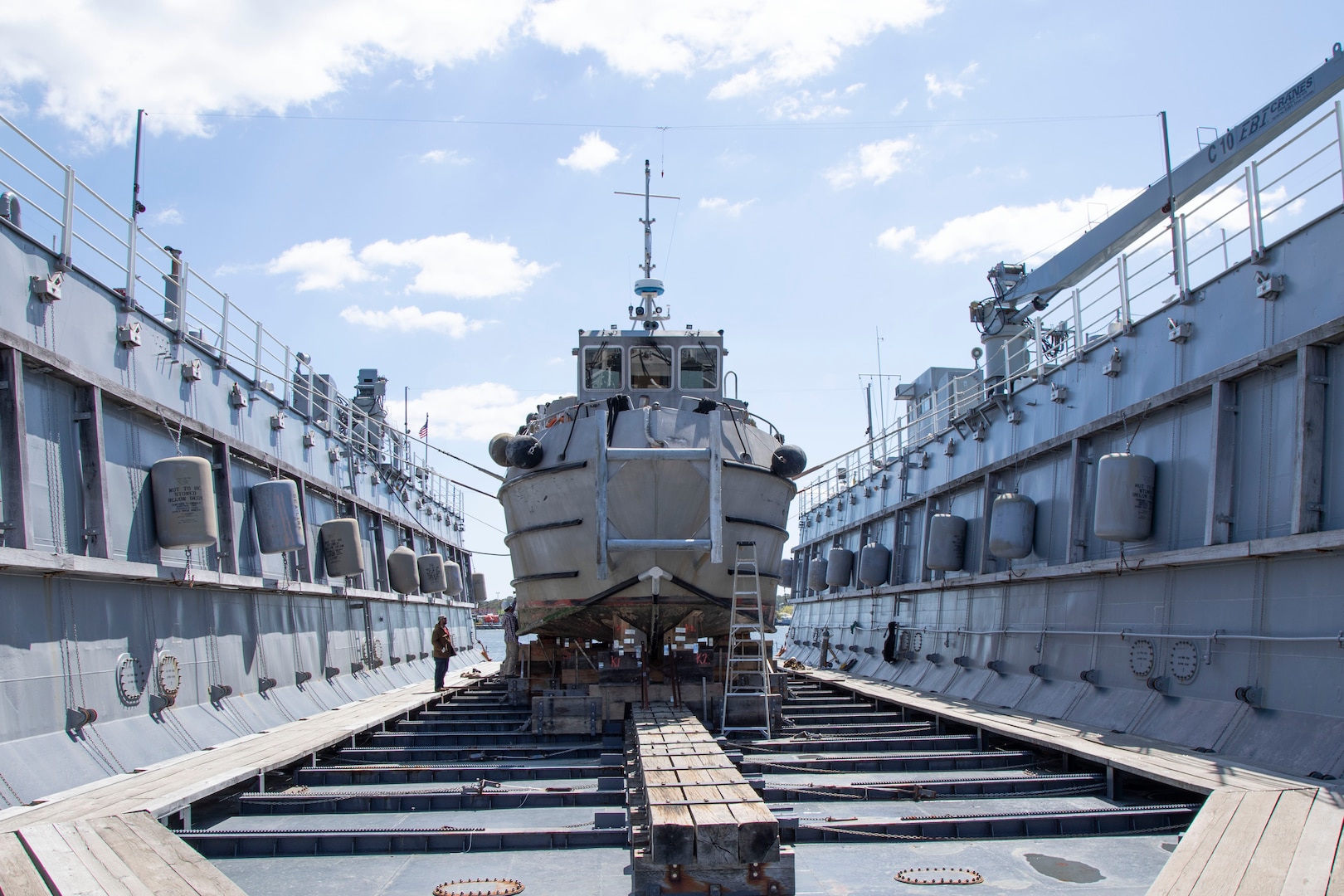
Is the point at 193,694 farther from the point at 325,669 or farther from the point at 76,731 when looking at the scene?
the point at 325,669

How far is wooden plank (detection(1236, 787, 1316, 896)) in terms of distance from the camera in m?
4.80

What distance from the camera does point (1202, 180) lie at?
633 inches

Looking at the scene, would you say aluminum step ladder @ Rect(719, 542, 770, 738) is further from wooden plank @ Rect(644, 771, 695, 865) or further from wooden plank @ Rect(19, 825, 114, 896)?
wooden plank @ Rect(19, 825, 114, 896)

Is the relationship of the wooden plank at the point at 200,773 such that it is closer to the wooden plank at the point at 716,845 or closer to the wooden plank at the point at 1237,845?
the wooden plank at the point at 716,845

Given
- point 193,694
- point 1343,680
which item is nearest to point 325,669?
point 193,694

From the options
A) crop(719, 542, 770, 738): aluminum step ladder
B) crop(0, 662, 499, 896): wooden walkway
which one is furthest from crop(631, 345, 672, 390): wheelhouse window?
crop(0, 662, 499, 896): wooden walkway

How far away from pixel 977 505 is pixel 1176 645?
240 inches

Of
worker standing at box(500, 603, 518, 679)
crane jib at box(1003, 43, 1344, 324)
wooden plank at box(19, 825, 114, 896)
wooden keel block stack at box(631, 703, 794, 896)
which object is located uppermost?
crane jib at box(1003, 43, 1344, 324)

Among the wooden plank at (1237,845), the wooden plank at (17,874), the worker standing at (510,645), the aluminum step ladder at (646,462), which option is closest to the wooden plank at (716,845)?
the wooden plank at (1237,845)

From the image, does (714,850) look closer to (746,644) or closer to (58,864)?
(58,864)

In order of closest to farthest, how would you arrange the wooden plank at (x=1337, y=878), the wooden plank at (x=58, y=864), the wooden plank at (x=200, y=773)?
the wooden plank at (x=1337, y=878)
the wooden plank at (x=58, y=864)
the wooden plank at (x=200, y=773)

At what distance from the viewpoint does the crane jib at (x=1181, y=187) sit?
1379 centimetres

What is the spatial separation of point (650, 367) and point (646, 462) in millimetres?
3873

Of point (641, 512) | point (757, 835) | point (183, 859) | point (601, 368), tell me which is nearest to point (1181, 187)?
point (601, 368)
